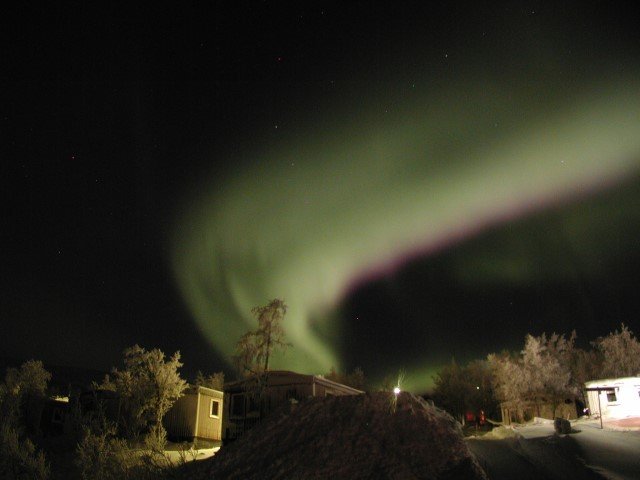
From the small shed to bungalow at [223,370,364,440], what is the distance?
4.01 m

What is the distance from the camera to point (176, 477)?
1441 centimetres

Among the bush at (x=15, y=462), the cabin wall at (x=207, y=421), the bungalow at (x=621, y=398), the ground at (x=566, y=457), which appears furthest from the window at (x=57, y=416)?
the bungalow at (x=621, y=398)

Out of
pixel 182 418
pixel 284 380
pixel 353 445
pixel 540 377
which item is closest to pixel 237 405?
pixel 284 380

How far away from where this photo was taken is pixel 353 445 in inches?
513

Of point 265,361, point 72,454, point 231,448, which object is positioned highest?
point 265,361

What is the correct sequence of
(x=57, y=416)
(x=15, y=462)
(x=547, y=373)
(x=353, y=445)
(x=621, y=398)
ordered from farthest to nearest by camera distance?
(x=547, y=373), (x=57, y=416), (x=621, y=398), (x=15, y=462), (x=353, y=445)

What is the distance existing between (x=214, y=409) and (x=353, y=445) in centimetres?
2738

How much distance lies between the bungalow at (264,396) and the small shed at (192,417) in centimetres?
401

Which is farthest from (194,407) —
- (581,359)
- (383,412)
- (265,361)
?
(581,359)

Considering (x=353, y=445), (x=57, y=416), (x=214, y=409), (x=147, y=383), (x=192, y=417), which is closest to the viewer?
(x=353, y=445)

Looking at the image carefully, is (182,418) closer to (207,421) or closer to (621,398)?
(207,421)

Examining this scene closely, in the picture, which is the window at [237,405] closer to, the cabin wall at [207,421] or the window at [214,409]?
the cabin wall at [207,421]

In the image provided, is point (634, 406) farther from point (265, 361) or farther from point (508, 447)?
point (265, 361)

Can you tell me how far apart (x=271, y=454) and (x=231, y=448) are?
204cm
